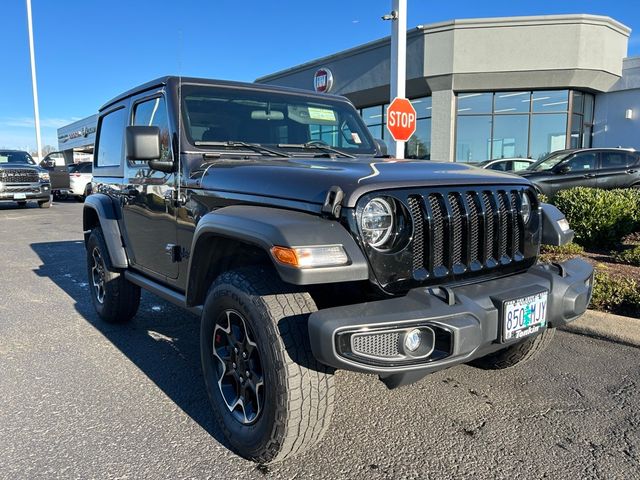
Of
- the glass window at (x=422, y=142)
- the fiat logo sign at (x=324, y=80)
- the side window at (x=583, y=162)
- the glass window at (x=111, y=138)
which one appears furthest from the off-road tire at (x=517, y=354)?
the glass window at (x=422, y=142)

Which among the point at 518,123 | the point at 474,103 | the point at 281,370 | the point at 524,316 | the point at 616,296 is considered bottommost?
the point at 616,296

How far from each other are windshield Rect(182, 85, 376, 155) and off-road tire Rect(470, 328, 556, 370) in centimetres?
172

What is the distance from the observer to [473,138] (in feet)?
63.2

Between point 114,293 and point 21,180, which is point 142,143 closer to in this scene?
point 114,293

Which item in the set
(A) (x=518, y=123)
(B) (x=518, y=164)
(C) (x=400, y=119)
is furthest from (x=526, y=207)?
(A) (x=518, y=123)

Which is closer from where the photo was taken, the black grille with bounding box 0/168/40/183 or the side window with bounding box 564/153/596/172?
the side window with bounding box 564/153/596/172

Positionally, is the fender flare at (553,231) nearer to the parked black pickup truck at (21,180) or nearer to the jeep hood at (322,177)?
the jeep hood at (322,177)

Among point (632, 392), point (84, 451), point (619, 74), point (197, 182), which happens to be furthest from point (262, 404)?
point (619, 74)

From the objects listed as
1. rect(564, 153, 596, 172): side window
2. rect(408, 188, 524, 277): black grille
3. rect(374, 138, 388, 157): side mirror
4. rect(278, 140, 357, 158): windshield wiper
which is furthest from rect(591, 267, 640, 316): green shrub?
rect(564, 153, 596, 172): side window

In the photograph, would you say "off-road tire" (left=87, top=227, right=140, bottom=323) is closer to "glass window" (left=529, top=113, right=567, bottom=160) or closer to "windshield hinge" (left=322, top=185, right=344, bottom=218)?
"windshield hinge" (left=322, top=185, right=344, bottom=218)

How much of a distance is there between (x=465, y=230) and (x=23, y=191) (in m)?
16.8

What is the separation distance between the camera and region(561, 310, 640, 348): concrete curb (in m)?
3.87

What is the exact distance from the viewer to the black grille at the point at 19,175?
15561 millimetres

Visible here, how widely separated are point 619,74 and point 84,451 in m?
21.5
